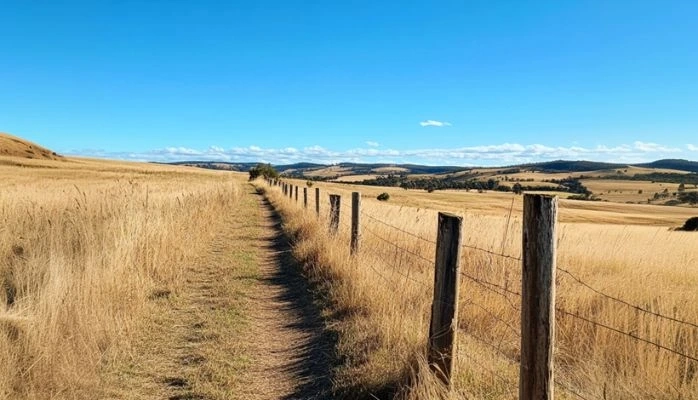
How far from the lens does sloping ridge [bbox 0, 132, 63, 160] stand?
92.0 metres

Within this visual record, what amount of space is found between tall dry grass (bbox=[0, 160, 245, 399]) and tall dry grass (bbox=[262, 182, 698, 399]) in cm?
248

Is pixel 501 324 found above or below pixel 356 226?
below

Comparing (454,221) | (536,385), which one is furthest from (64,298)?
(536,385)

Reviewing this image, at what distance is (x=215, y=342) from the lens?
19.2 feet

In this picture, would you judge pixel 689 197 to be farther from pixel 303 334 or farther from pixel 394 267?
pixel 303 334

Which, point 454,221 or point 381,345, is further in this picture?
point 381,345

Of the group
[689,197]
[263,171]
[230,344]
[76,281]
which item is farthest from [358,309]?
[689,197]

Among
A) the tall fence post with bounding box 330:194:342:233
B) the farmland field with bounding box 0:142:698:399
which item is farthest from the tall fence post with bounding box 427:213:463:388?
the tall fence post with bounding box 330:194:342:233

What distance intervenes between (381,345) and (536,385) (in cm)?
216

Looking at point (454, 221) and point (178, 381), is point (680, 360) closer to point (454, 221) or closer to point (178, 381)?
point (454, 221)

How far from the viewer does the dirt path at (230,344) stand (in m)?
4.71

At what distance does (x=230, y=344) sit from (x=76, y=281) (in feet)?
6.46

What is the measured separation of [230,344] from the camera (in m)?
5.82

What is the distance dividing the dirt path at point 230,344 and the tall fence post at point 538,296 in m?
2.10
